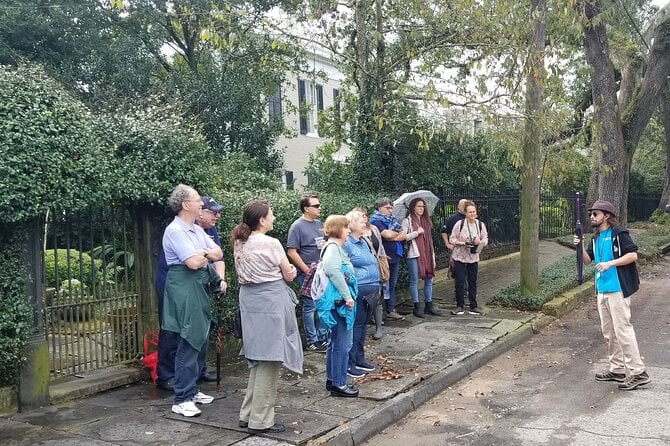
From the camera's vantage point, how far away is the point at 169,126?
22.8 ft

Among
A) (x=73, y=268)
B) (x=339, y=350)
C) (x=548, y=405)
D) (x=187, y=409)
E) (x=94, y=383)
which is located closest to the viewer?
(x=187, y=409)

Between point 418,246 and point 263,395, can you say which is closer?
point 263,395

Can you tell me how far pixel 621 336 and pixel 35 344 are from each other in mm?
5586

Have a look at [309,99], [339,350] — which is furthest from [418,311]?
[309,99]

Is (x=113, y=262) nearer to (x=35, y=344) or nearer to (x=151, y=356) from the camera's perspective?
(x=151, y=356)

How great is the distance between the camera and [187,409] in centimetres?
543

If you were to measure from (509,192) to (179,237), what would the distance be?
40.8ft

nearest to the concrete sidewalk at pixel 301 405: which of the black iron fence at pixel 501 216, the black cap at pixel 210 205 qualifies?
the black cap at pixel 210 205

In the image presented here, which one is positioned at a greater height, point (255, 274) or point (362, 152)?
point (362, 152)

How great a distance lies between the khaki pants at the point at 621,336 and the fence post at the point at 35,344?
545cm

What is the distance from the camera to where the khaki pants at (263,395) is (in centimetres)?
499

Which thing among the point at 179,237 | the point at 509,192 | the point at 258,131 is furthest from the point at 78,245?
the point at 509,192

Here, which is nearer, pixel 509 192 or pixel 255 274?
pixel 255 274

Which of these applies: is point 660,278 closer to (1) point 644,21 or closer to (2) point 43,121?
Answer: (2) point 43,121
